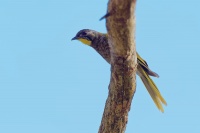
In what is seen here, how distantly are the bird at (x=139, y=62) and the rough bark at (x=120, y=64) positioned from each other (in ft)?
6.58

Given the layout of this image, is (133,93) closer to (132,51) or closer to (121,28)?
(132,51)

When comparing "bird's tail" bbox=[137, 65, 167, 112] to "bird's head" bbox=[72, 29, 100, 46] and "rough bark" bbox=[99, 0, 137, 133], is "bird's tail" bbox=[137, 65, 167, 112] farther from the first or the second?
"rough bark" bbox=[99, 0, 137, 133]

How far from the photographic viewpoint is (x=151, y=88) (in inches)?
287

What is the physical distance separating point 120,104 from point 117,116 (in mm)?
157

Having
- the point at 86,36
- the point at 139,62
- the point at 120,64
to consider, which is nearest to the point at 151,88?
the point at 139,62

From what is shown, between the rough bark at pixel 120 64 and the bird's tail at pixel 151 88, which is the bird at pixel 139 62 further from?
the rough bark at pixel 120 64

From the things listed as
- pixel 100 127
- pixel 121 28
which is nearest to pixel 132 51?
pixel 121 28

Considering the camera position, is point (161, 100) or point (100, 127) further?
point (161, 100)

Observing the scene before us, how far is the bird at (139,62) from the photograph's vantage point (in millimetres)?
7163

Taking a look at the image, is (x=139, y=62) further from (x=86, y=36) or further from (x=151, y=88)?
(x=86, y=36)

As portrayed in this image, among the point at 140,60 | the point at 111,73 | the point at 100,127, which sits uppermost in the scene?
the point at 140,60

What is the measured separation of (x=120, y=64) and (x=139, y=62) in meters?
2.45

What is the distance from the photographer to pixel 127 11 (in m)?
3.87

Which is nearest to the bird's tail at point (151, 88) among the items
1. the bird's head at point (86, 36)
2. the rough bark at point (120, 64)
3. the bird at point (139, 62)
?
the bird at point (139, 62)
